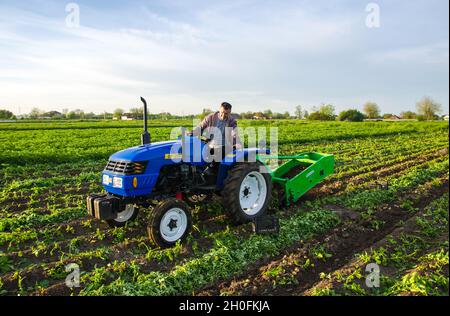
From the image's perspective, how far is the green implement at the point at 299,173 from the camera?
6.55 meters

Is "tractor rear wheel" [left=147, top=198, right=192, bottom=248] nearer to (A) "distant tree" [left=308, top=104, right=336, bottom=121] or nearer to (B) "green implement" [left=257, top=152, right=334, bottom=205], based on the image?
(B) "green implement" [left=257, top=152, right=334, bottom=205]

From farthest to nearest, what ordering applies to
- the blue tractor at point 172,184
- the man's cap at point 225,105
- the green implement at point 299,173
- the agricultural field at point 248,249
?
the green implement at point 299,173, the man's cap at point 225,105, the blue tractor at point 172,184, the agricultural field at point 248,249

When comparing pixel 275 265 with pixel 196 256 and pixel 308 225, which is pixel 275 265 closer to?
pixel 196 256

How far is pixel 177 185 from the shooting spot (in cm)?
537

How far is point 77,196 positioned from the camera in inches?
295

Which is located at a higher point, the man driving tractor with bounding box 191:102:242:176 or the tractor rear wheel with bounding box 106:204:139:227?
the man driving tractor with bounding box 191:102:242:176

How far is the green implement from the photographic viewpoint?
6547 millimetres

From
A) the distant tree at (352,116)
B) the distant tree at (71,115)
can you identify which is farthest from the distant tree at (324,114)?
the distant tree at (71,115)

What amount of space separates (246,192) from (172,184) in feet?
4.38

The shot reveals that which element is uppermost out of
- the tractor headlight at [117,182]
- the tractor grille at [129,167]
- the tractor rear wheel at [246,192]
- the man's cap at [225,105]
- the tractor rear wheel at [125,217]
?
the man's cap at [225,105]

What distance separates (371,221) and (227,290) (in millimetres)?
3063

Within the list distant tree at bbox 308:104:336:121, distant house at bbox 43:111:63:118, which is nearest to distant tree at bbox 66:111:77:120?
distant house at bbox 43:111:63:118

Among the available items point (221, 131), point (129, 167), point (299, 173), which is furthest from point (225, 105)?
point (299, 173)

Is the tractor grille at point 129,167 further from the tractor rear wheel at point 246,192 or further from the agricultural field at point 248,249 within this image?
the tractor rear wheel at point 246,192
